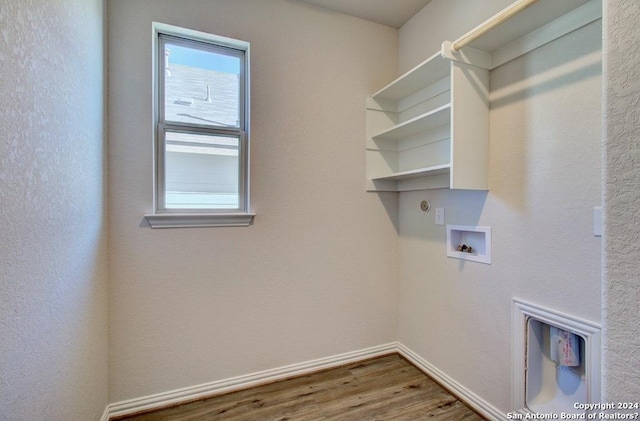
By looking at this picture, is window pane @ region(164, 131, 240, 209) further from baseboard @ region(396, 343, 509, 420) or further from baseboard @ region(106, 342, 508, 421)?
baseboard @ region(396, 343, 509, 420)

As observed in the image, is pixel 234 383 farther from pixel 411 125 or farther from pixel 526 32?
pixel 526 32

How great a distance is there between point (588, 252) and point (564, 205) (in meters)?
0.22

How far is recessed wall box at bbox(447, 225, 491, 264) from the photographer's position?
5.60ft

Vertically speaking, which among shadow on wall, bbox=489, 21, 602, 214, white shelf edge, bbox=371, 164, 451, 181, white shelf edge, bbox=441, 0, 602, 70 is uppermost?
white shelf edge, bbox=441, 0, 602, 70

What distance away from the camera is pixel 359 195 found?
89.8 inches

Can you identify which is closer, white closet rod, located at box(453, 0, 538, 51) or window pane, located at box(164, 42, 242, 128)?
white closet rod, located at box(453, 0, 538, 51)

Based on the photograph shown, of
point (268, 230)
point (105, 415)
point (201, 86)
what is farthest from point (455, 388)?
point (201, 86)

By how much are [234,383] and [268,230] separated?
40.6 inches

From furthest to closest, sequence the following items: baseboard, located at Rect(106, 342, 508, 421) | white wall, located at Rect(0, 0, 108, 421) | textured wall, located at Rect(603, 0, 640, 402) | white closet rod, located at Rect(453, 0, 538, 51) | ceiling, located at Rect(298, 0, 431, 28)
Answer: ceiling, located at Rect(298, 0, 431, 28)
baseboard, located at Rect(106, 342, 508, 421)
white closet rod, located at Rect(453, 0, 538, 51)
white wall, located at Rect(0, 0, 108, 421)
textured wall, located at Rect(603, 0, 640, 402)

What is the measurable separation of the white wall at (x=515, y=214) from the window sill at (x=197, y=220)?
4.24ft

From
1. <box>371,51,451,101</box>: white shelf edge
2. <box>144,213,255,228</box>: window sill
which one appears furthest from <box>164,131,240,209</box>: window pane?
<box>371,51,451,101</box>: white shelf edge

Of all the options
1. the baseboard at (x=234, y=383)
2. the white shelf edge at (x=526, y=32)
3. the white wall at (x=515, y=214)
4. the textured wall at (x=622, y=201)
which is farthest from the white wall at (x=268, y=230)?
the textured wall at (x=622, y=201)

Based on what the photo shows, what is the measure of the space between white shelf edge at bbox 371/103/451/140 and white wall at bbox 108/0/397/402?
0.65ft

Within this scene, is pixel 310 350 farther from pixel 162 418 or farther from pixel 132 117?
pixel 132 117
